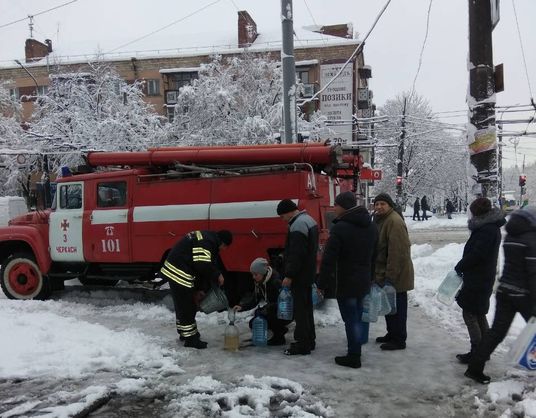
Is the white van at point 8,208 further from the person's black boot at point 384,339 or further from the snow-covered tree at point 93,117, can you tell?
the person's black boot at point 384,339

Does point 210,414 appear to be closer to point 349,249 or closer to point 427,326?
point 349,249

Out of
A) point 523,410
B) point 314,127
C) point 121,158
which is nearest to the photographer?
point 523,410

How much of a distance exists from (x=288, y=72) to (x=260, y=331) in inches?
265

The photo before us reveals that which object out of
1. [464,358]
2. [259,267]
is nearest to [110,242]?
[259,267]

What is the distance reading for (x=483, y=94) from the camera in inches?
274

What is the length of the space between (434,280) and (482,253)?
5281mm

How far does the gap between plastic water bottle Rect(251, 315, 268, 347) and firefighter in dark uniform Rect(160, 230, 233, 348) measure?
0.62 meters

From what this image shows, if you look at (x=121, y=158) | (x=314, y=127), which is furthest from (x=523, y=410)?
(x=314, y=127)

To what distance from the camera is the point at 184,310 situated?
6.16 metres

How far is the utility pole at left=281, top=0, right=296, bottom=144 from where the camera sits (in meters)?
11.0

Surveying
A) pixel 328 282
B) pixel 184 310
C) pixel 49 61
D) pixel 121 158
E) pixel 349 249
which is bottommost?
pixel 184 310

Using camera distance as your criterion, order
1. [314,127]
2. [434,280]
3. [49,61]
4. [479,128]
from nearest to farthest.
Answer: [479,128] < [434,280] < [314,127] < [49,61]

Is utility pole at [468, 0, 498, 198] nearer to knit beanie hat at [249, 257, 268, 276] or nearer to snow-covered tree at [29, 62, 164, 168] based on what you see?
knit beanie hat at [249, 257, 268, 276]

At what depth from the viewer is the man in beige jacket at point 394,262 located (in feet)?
19.3
